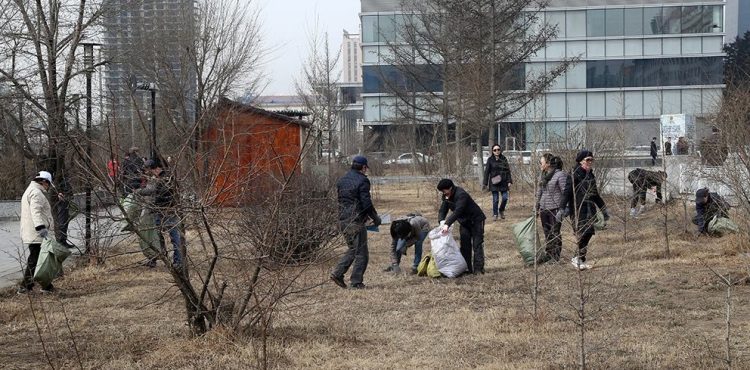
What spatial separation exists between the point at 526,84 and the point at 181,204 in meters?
21.2

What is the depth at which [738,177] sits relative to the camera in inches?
397

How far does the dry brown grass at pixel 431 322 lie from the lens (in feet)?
19.4

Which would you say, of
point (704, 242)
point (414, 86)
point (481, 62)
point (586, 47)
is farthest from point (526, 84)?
point (586, 47)

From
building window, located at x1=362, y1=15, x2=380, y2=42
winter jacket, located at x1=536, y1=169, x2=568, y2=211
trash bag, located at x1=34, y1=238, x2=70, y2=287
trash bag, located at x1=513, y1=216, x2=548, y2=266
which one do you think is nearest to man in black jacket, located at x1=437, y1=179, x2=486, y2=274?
trash bag, located at x1=513, y1=216, x2=548, y2=266

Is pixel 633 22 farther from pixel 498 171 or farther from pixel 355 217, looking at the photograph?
pixel 355 217

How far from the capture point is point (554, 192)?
10.6 metres

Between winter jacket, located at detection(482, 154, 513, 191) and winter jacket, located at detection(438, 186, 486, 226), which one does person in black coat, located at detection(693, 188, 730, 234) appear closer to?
winter jacket, located at detection(438, 186, 486, 226)

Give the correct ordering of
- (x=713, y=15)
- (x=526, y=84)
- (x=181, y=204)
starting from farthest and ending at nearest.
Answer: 1. (x=713, y=15)
2. (x=526, y=84)
3. (x=181, y=204)

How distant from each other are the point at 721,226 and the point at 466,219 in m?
3.91

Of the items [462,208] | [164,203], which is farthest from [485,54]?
[164,203]

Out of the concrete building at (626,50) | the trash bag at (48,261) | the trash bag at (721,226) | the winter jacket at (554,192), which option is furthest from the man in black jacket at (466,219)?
the concrete building at (626,50)

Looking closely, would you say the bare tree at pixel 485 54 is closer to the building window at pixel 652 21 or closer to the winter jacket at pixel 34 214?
the winter jacket at pixel 34 214

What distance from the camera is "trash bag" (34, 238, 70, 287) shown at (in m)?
8.88

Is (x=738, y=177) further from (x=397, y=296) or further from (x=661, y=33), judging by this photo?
(x=661, y=33)
